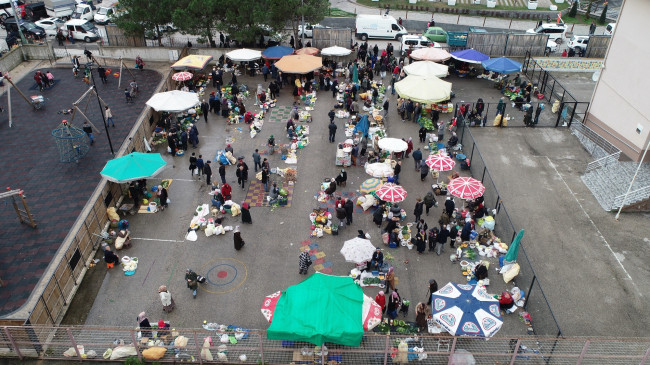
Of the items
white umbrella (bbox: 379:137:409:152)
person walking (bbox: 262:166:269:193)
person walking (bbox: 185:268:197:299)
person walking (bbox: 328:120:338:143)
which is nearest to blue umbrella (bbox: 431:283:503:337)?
person walking (bbox: 185:268:197:299)

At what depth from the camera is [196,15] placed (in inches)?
1248

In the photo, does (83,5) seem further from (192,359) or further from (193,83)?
(192,359)

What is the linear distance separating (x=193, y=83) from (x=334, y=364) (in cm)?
2250

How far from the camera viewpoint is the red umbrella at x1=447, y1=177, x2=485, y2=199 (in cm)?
1716

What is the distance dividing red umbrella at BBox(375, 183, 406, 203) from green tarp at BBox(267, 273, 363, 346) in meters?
5.35

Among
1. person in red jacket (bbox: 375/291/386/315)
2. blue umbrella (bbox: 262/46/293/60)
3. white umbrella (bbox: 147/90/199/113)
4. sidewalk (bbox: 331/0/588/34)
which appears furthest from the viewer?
sidewalk (bbox: 331/0/588/34)

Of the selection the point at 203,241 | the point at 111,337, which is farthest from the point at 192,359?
the point at 203,241

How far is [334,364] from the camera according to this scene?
493 inches

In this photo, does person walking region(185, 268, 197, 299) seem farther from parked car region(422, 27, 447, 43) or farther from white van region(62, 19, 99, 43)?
white van region(62, 19, 99, 43)

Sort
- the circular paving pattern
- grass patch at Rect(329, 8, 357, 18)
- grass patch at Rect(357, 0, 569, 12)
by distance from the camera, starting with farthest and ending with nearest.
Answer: grass patch at Rect(357, 0, 569, 12), grass patch at Rect(329, 8, 357, 18), the circular paving pattern

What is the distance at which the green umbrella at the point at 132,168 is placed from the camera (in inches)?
700

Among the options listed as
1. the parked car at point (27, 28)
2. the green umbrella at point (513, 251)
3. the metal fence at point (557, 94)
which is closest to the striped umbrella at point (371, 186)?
the green umbrella at point (513, 251)

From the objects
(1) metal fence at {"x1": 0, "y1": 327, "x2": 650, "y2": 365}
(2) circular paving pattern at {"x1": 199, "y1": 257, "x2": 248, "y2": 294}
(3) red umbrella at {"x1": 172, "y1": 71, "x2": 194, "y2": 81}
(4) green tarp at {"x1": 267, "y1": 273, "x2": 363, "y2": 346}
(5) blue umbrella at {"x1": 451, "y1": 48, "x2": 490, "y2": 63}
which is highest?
(5) blue umbrella at {"x1": 451, "y1": 48, "x2": 490, "y2": 63}

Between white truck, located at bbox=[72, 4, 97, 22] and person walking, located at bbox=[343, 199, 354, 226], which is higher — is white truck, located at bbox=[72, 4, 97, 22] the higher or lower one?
the higher one
